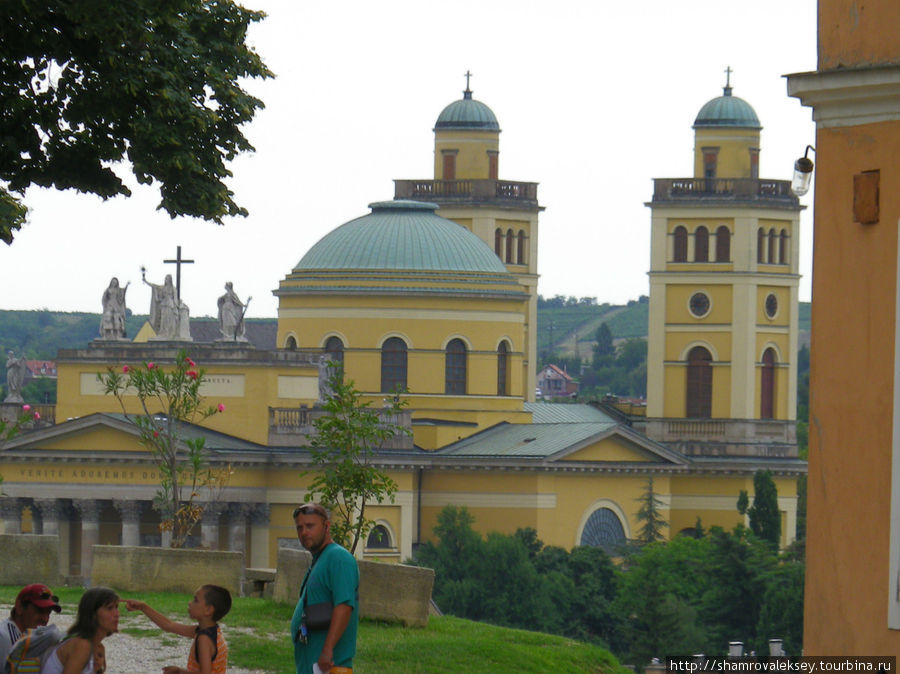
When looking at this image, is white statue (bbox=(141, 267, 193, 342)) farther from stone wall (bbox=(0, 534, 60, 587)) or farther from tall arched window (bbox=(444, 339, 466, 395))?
stone wall (bbox=(0, 534, 60, 587))

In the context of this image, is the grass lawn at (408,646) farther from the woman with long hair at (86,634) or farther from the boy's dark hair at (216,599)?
the woman with long hair at (86,634)

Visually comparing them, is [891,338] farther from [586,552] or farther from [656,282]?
[656,282]

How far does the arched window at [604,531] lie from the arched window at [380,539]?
6.26 meters

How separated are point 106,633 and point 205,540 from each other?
55258 millimetres

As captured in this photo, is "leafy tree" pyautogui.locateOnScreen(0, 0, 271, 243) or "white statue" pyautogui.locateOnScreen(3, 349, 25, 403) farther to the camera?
"white statue" pyautogui.locateOnScreen(3, 349, 25, 403)

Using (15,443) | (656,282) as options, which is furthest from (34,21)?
(656,282)

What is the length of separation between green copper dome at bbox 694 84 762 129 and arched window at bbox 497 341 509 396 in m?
14.4

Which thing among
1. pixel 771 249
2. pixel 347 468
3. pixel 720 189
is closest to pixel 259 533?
pixel 720 189

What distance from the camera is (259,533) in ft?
235

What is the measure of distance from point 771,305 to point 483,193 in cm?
1043

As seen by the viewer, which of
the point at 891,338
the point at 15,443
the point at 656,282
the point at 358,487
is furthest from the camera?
the point at 656,282

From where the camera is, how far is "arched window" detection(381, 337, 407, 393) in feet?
261

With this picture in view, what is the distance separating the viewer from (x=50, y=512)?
69750 mm

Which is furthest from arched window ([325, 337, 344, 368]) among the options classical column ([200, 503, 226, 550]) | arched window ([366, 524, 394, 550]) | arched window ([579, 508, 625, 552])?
classical column ([200, 503, 226, 550])
